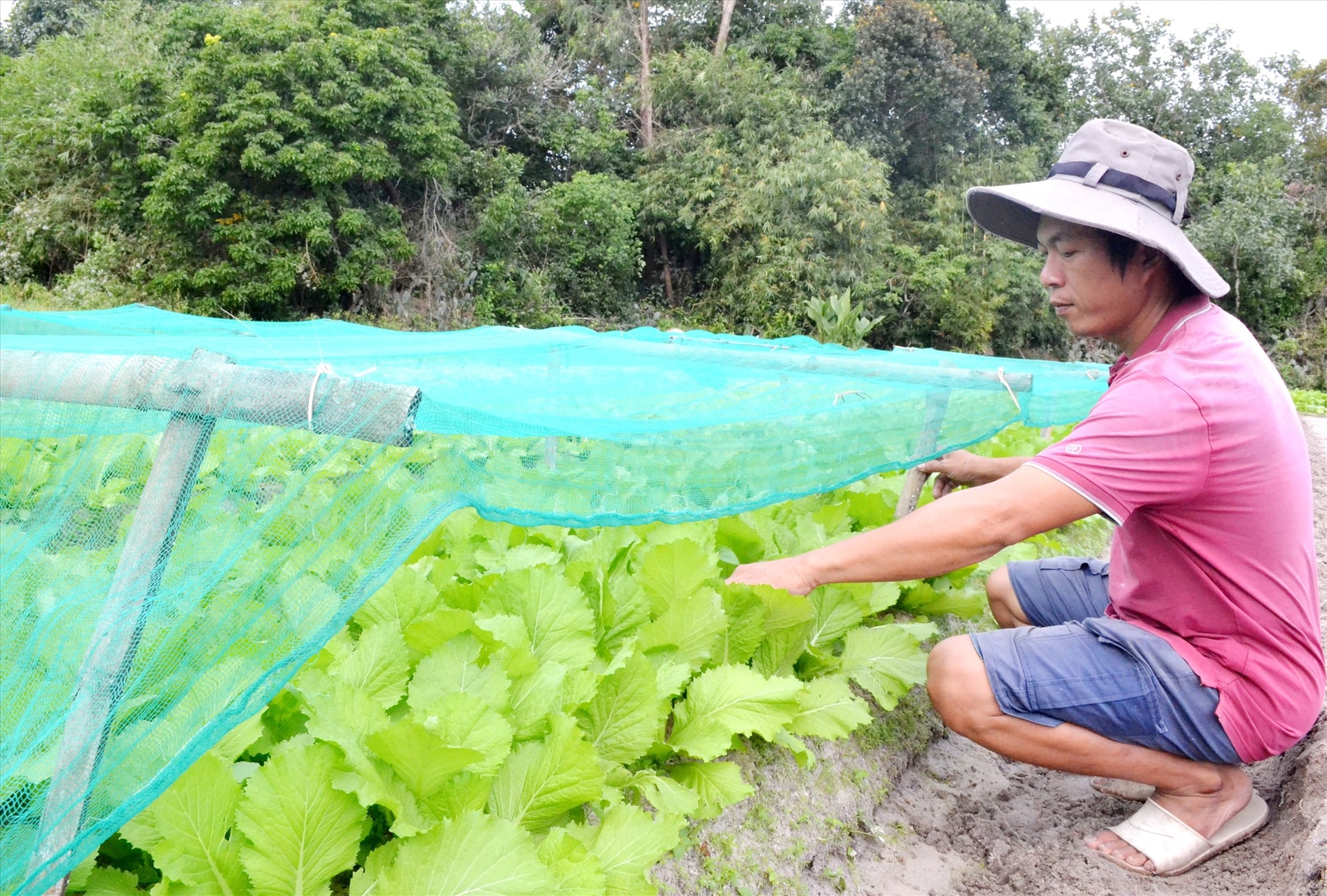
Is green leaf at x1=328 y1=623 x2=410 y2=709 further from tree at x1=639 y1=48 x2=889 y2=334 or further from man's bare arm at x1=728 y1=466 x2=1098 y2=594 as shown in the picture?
tree at x1=639 y1=48 x2=889 y2=334

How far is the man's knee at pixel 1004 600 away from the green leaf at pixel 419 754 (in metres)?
2.14

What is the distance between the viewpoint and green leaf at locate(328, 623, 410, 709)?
1823mm

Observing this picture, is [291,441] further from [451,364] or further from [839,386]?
[451,364]

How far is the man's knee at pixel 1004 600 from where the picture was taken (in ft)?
10.1

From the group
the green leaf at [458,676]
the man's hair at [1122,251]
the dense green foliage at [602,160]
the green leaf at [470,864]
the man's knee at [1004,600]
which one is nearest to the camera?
the green leaf at [470,864]

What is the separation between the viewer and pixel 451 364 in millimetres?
3613

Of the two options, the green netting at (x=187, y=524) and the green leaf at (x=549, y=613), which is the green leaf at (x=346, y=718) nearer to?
the green netting at (x=187, y=524)

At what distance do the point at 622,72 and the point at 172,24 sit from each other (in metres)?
10.8

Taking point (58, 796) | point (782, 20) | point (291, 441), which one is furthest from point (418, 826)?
point (782, 20)

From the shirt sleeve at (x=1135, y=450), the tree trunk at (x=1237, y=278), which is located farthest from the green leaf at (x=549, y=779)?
the tree trunk at (x=1237, y=278)

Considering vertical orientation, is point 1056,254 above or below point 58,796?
above

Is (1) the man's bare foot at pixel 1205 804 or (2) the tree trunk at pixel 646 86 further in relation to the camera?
(2) the tree trunk at pixel 646 86

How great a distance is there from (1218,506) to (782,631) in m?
1.07

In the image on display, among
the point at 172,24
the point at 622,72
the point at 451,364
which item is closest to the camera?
the point at 451,364
